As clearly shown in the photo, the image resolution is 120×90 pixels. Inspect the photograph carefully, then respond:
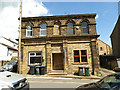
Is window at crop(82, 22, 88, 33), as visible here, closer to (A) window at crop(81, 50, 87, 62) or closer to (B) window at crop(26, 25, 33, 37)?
(A) window at crop(81, 50, 87, 62)

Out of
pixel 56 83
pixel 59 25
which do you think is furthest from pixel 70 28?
pixel 56 83

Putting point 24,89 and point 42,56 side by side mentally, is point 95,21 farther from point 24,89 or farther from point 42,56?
point 24,89

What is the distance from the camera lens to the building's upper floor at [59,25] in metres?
Answer: 12.2

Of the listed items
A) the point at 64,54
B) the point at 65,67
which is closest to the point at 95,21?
the point at 64,54

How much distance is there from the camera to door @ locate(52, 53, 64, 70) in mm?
12672

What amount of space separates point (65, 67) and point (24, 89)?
8038mm

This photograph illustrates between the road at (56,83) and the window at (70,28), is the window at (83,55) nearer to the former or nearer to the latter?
the window at (70,28)

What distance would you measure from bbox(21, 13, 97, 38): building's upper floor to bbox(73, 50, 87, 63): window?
2450 mm

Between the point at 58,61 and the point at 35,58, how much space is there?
130 inches

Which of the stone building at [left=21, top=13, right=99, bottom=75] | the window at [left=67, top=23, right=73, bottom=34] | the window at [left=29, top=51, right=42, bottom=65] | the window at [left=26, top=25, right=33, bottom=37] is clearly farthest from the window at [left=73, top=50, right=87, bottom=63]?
the window at [left=26, top=25, right=33, bottom=37]

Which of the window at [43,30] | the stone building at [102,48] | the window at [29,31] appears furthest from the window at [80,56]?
the stone building at [102,48]

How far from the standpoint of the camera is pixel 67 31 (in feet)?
40.9

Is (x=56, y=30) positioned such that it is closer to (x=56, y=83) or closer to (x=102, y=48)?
(x=56, y=83)

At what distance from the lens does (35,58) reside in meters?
12.4
